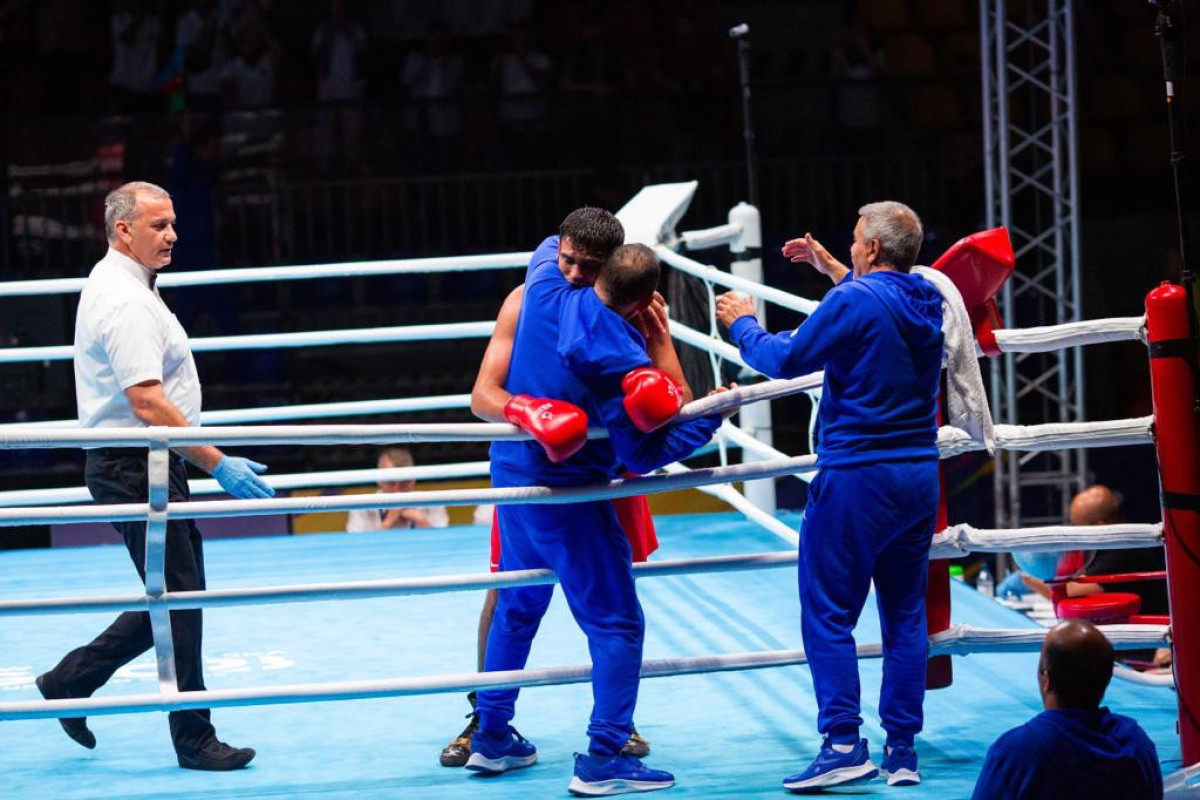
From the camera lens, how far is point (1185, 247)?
9.41 ft

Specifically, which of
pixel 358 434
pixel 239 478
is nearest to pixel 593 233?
pixel 358 434

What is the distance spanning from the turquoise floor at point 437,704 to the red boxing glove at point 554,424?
0.69 meters

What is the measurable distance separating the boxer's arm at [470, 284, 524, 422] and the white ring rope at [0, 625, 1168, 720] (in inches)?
20.3

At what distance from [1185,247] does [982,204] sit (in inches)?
264

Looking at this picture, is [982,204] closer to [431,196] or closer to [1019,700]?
[431,196]

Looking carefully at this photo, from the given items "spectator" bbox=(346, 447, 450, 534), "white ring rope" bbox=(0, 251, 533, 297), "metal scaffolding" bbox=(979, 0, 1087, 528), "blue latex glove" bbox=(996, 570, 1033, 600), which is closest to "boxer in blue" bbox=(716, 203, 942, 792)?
"white ring rope" bbox=(0, 251, 533, 297)

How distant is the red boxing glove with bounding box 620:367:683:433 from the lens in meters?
2.81

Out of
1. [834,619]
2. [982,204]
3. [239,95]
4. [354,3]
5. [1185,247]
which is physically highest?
[354,3]

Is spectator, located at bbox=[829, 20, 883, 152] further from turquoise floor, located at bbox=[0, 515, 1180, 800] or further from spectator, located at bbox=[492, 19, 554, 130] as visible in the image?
turquoise floor, located at bbox=[0, 515, 1180, 800]

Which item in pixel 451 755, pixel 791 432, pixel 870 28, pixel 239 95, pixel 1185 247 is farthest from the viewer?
pixel 870 28

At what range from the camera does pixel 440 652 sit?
4047 millimetres

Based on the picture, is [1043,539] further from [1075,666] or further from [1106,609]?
[1075,666]

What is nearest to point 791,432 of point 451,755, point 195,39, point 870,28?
point 870,28

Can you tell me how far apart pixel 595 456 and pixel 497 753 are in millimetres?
652
